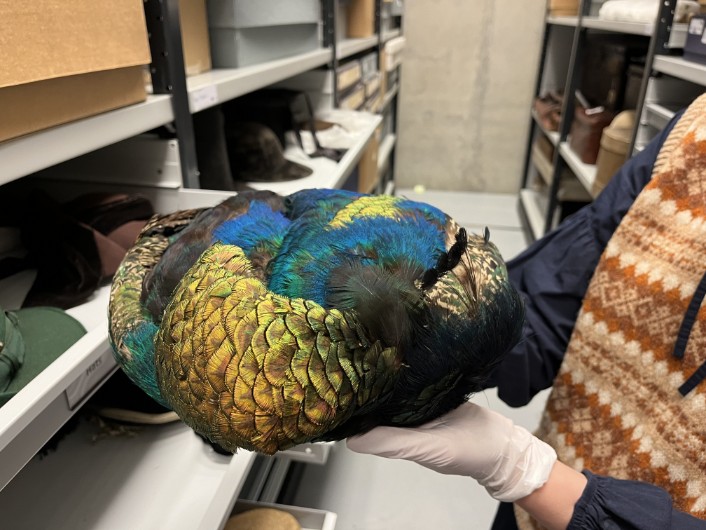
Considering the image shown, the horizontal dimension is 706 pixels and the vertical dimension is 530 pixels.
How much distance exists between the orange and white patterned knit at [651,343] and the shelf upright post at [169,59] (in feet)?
2.61

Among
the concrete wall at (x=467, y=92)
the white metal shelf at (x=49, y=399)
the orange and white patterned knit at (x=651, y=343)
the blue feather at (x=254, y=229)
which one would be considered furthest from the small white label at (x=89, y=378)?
the concrete wall at (x=467, y=92)

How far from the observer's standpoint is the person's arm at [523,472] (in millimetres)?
610

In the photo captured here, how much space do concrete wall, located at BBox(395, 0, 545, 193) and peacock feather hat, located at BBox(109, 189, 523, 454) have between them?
11.6ft

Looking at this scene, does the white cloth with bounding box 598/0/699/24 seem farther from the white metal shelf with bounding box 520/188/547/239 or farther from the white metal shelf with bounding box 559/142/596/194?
the white metal shelf with bounding box 520/188/547/239

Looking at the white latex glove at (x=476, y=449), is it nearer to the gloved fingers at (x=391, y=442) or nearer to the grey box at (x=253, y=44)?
the gloved fingers at (x=391, y=442)

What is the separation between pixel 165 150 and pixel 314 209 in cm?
55

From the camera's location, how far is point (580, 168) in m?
2.37

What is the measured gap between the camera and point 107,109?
76cm

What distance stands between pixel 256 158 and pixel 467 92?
291cm

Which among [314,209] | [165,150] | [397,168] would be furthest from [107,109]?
[397,168]

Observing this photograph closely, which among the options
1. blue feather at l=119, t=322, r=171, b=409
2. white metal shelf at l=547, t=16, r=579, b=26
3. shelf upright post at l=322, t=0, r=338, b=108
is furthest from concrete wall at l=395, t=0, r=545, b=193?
blue feather at l=119, t=322, r=171, b=409

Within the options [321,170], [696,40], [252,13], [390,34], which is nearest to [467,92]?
[390,34]

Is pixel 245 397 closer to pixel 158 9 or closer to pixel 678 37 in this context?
pixel 158 9

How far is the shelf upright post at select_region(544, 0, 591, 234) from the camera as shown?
2641mm
